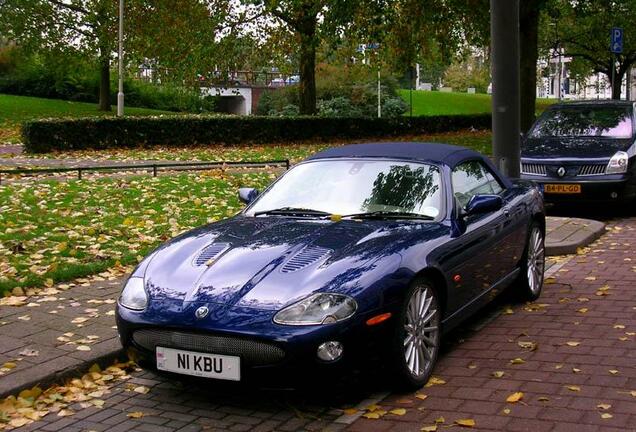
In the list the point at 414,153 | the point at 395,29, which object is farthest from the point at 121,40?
the point at 414,153

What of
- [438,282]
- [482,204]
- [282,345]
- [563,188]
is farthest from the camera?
[563,188]

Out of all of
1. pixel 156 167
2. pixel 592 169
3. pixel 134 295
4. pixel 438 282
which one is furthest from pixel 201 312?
pixel 156 167

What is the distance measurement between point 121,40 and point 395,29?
12959 mm

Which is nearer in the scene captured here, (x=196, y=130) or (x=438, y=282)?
(x=438, y=282)

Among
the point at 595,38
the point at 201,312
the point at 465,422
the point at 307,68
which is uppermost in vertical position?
the point at 595,38

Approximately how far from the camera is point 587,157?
41.1ft

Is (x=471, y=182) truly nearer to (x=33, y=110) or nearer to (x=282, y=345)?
(x=282, y=345)

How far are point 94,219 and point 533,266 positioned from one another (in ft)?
18.5

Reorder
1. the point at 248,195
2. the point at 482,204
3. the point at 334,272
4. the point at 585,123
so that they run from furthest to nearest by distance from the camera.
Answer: the point at 585,123 → the point at 248,195 → the point at 482,204 → the point at 334,272

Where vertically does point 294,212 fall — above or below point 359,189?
below

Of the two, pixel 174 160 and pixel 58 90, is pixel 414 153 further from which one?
pixel 58 90

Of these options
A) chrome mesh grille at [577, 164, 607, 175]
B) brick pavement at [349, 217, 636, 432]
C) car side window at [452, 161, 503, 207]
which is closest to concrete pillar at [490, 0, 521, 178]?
chrome mesh grille at [577, 164, 607, 175]

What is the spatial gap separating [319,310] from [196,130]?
22.3m

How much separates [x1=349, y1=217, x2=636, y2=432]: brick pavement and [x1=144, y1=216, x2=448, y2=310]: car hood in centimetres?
81
